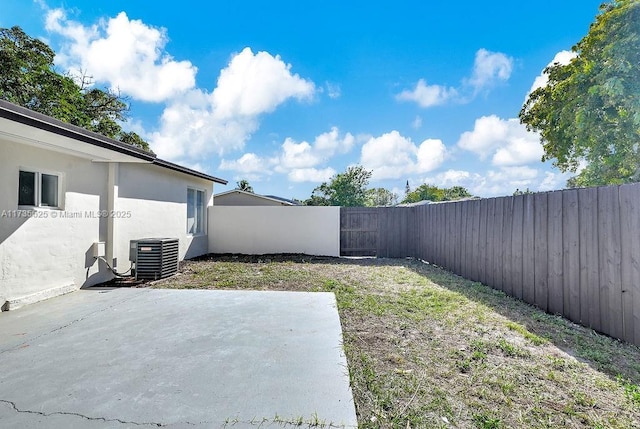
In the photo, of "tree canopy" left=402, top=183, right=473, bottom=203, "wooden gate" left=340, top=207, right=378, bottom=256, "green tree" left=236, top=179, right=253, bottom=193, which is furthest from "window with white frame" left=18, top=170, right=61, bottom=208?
"tree canopy" left=402, top=183, right=473, bottom=203

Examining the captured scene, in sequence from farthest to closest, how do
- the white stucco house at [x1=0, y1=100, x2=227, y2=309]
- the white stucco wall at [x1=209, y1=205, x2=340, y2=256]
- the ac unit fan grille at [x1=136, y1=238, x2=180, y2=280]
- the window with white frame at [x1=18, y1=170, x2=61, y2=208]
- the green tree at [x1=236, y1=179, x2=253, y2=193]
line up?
the green tree at [x1=236, y1=179, x2=253, y2=193] → the white stucco wall at [x1=209, y1=205, x2=340, y2=256] → the ac unit fan grille at [x1=136, y1=238, x2=180, y2=280] → the window with white frame at [x1=18, y1=170, x2=61, y2=208] → the white stucco house at [x1=0, y1=100, x2=227, y2=309]

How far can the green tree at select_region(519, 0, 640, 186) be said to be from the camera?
8.60 metres

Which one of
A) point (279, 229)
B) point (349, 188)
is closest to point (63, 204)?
point (279, 229)

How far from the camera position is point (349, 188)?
89.0 ft

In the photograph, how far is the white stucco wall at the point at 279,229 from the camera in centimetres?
1045

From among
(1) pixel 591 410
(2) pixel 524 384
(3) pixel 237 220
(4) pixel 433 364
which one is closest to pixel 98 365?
(4) pixel 433 364

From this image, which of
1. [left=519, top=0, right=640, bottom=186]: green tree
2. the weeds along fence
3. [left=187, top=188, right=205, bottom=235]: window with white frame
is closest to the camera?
the weeds along fence

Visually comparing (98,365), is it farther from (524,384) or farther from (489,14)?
(489,14)

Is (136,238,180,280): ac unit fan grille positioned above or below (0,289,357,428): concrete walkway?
above

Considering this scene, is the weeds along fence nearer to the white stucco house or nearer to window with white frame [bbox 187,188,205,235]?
the white stucco house

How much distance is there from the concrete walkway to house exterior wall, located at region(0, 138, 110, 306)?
54cm

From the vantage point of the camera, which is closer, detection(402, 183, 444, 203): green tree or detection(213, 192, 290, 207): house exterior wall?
detection(213, 192, 290, 207): house exterior wall

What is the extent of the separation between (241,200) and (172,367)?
16691 millimetres

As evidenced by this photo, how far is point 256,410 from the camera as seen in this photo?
81.6 inches
